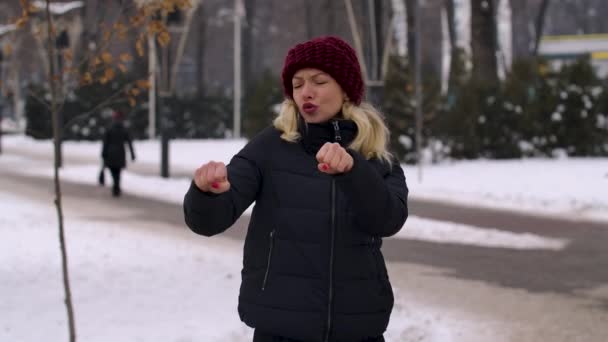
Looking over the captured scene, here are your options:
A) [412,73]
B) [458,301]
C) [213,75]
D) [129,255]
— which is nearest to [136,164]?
[412,73]

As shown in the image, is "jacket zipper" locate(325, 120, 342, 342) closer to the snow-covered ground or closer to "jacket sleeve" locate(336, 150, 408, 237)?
"jacket sleeve" locate(336, 150, 408, 237)

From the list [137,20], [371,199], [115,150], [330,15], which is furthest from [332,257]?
[330,15]

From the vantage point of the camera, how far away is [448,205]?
49.1 ft

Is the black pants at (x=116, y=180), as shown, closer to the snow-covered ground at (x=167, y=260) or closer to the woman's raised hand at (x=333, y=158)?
the snow-covered ground at (x=167, y=260)

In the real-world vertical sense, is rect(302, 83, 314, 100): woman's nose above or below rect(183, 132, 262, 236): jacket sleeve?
above

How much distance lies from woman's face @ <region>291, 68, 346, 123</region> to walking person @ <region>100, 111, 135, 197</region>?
13.8 metres

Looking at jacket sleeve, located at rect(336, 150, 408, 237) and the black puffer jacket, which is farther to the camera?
the black puffer jacket

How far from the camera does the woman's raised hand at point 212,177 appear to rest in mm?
2760

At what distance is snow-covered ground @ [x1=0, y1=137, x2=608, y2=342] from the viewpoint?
655 cm

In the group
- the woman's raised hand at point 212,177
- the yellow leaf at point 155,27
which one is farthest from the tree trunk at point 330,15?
the woman's raised hand at point 212,177

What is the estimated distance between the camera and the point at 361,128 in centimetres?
311

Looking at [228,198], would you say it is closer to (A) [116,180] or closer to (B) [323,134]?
(B) [323,134]

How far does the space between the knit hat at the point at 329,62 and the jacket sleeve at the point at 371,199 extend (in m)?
0.31

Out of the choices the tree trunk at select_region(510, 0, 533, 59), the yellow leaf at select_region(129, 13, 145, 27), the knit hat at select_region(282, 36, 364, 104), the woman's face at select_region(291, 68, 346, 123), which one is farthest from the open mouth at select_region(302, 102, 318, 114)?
the tree trunk at select_region(510, 0, 533, 59)
